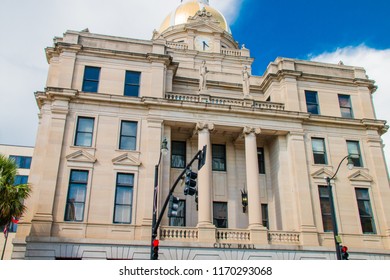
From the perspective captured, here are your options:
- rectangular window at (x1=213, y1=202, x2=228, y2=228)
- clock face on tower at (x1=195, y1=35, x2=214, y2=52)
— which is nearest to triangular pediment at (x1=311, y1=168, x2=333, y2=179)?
rectangular window at (x1=213, y1=202, x2=228, y2=228)

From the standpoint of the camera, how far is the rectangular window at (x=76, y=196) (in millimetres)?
23391

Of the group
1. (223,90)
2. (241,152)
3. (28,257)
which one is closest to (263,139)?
(241,152)

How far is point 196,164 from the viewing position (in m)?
28.7

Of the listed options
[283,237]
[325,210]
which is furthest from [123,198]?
[325,210]

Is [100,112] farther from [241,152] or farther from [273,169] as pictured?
[273,169]

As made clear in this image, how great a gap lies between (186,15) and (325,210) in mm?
32680

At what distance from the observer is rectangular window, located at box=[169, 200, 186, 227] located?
2585cm

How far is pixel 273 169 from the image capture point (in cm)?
2909

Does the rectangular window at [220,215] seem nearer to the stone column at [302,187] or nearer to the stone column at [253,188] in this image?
the stone column at [253,188]

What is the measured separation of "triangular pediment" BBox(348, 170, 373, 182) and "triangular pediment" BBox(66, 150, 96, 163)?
61.0 feet

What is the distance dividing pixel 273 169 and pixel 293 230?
17.1 feet

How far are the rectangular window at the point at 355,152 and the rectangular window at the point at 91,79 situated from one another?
1991 centimetres

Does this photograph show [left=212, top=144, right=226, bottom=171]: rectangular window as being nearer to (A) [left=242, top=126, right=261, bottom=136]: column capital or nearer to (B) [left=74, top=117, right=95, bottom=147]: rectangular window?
(A) [left=242, top=126, right=261, bottom=136]: column capital

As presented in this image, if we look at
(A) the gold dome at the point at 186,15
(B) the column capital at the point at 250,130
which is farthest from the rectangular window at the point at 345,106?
(A) the gold dome at the point at 186,15
